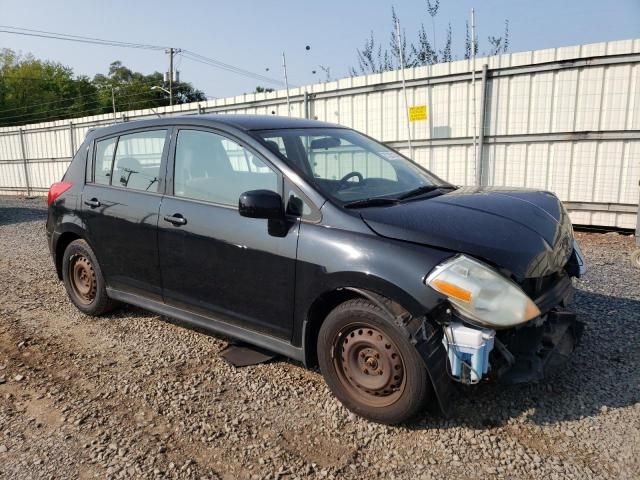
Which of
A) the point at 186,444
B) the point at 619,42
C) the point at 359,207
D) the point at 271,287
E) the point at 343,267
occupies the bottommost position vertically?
the point at 186,444

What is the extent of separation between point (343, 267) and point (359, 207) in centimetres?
42

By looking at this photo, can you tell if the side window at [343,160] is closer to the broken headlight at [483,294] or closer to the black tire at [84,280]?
the broken headlight at [483,294]

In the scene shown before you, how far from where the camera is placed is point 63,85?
6062cm

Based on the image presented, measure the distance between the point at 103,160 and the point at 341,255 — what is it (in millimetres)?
2774

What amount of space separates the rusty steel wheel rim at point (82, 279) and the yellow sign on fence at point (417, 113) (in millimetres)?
6857

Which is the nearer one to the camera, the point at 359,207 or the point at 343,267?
the point at 343,267

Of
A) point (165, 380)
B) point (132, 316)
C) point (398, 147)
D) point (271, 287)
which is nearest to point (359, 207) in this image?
point (271, 287)

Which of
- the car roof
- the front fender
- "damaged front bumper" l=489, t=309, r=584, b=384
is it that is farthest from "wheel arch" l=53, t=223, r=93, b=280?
"damaged front bumper" l=489, t=309, r=584, b=384

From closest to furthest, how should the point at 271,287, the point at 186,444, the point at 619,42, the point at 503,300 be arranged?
the point at 503,300 → the point at 186,444 → the point at 271,287 → the point at 619,42

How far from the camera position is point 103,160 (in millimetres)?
4309

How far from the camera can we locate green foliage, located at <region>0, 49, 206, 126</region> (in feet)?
179

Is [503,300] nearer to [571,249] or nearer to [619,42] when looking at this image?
[571,249]

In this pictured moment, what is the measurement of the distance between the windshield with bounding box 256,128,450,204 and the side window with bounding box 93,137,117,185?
175 centimetres

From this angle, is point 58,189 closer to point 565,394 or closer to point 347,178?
point 347,178
